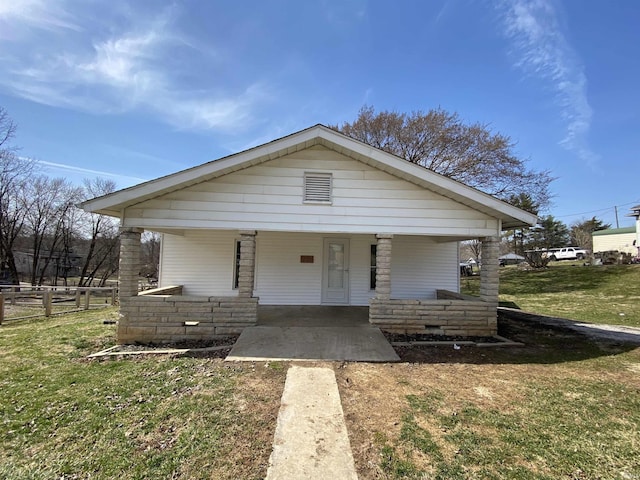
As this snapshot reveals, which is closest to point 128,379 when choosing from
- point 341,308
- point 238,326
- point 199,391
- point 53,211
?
point 199,391

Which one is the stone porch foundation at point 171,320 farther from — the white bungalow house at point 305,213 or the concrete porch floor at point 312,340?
the concrete porch floor at point 312,340

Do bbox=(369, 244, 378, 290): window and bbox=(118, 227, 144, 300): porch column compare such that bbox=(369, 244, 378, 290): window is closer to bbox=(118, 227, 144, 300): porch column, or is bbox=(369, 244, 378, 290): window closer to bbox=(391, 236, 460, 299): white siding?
bbox=(391, 236, 460, 299): white siding

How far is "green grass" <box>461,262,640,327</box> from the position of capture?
1088 centimetres

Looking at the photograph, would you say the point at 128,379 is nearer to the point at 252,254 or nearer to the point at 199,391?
the point at 199,391

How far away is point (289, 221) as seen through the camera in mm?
7012

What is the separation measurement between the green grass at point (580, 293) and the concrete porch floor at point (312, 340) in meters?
7.80

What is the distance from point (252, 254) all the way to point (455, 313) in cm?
476

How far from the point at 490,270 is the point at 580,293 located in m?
12.4

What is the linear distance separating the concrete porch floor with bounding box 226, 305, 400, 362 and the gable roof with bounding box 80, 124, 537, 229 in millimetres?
3413

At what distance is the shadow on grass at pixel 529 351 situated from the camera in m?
5.70

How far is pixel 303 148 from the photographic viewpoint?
721 centimetres

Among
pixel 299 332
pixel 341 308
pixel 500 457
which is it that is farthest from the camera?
pixel 341 308

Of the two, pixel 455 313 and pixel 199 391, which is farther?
pixel 455 313

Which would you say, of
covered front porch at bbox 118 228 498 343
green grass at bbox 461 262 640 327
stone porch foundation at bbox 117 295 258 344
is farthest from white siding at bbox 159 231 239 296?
green grass at bbox 461 262 640 327
